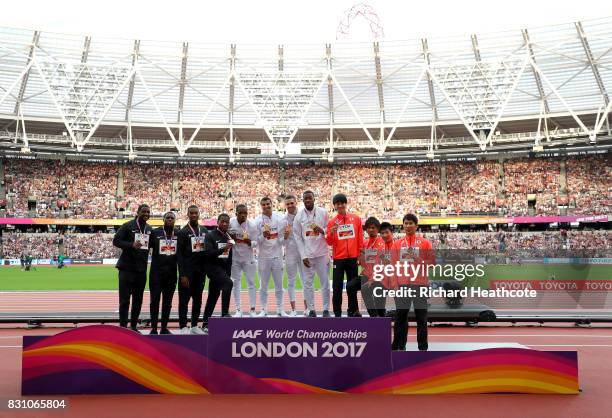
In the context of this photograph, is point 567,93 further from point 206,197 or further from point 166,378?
point 166,378

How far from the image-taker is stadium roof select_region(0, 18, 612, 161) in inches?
1474

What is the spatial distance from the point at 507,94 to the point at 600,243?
13.1m

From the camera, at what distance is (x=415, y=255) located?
7246 millimetres

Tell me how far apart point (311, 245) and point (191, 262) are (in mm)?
1930

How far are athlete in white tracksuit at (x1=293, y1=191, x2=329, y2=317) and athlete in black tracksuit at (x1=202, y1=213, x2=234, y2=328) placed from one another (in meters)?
1.16

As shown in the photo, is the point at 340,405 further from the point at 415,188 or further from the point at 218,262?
the point at 415,188

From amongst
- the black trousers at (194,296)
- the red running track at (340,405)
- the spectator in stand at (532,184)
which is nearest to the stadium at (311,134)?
the spectator in stand at (532,184)

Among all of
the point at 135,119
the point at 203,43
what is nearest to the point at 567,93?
the point at 203,43

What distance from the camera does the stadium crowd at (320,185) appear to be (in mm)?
45344

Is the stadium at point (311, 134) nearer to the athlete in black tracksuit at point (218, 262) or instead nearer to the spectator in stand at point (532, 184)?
the spectator in stand at point (532, 184)

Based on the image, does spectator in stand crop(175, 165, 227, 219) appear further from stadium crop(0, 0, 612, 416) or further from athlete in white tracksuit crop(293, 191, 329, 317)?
athlete in white tracksuit crop(293, 191, 329, 317)

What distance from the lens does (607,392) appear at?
6.44 meters

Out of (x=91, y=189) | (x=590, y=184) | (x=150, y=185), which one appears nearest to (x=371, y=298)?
(x=590, y=184)

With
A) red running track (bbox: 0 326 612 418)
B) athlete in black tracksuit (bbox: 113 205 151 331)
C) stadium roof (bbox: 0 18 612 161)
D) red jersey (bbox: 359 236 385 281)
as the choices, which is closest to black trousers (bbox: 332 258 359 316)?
red jersey (bbox: 359 236 385 281)
